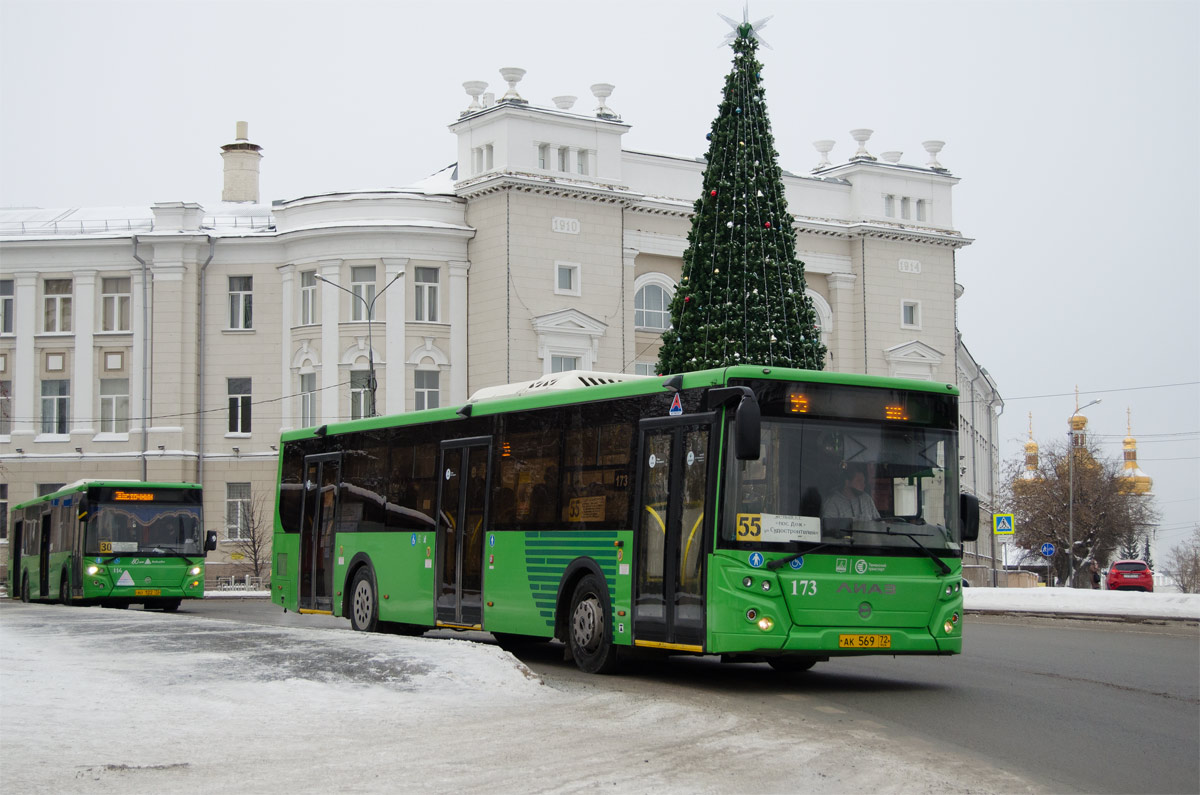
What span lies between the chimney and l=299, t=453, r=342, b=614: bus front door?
47.7 m

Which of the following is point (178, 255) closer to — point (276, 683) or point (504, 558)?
point (504, 558)

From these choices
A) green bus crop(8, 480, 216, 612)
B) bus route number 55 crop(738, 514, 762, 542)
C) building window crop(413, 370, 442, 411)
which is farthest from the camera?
building window crop(413, 370, 442, 411)

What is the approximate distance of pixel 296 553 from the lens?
24.0 metres

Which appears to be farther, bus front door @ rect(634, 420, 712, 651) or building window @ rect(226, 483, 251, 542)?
building window @ rect(226, 483, 251, 542)

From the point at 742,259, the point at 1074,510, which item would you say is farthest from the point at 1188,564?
the point at 742,259

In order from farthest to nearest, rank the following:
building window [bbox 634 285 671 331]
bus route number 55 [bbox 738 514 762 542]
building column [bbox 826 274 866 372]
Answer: building column [bbox 826 274 866 372], building window [bbox 634 285 671 331], bus route number 55 [bbox 738 514 762 542]

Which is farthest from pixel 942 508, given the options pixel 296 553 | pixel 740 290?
pixel 740 290

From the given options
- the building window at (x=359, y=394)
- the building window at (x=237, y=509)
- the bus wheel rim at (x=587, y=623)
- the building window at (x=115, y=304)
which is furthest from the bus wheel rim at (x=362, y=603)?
the building window at (x=115, y=304)

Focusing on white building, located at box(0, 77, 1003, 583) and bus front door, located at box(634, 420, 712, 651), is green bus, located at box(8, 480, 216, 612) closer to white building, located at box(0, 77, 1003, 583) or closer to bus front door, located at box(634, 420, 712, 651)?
bus front door, located at box(634, 420, 712, 651)

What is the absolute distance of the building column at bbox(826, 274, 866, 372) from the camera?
2586 inches

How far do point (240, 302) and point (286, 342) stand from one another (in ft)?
9.28

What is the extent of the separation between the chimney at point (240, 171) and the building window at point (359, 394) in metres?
16.0

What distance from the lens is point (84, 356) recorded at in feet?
195

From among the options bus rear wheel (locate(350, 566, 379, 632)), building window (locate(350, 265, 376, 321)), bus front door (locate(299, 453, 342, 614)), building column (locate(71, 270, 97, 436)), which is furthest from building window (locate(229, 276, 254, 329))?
bus rear wheel (locate(350, 566, 379, 632))
